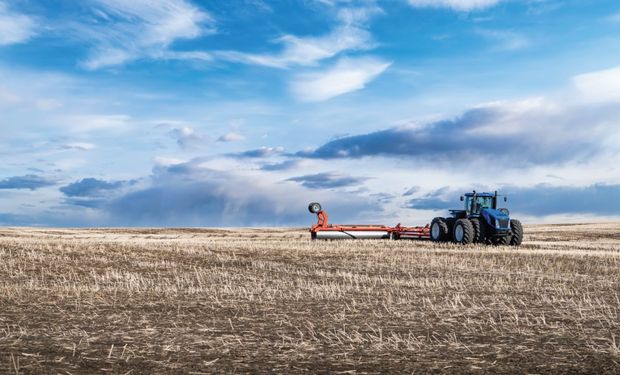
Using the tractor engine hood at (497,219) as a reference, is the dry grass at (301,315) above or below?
below

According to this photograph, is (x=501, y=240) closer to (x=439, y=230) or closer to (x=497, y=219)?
(x=497, y=219)

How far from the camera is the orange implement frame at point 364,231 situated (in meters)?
45.0

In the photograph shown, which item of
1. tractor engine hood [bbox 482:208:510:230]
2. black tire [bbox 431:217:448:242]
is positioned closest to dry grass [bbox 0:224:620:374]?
tractor engine hood [bbox 482:208:510:230]

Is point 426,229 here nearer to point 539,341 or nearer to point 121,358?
point 539,341

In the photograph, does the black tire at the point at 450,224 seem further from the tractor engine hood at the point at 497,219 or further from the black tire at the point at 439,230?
the tractor engine hood at the point at 497,219

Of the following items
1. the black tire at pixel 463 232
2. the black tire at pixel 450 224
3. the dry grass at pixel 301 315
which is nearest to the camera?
the dry grass at pixel 301 315

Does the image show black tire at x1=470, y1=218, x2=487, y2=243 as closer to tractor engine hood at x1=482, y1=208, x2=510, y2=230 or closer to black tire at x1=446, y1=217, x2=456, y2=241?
tractor engine hood at x1=482, y1=208, x2=510, y2=230

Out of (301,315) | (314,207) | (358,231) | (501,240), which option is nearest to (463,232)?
(501,240)

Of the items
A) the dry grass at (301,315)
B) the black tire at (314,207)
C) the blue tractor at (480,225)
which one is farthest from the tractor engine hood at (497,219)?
the dry grass at (301,315)

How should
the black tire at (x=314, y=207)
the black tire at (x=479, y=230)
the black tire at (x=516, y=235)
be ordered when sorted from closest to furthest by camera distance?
the black tire at (x=479, y=230), the black tire at (x=516, y=235), the black tire at (x=314, y=207)

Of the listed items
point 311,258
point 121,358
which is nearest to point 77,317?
point 121,358

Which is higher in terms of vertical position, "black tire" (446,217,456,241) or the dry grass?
"black tire" (446,217,456,241)

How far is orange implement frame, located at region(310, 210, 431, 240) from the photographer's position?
44969mm

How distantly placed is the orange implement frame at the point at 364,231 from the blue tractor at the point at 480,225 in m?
1.81
